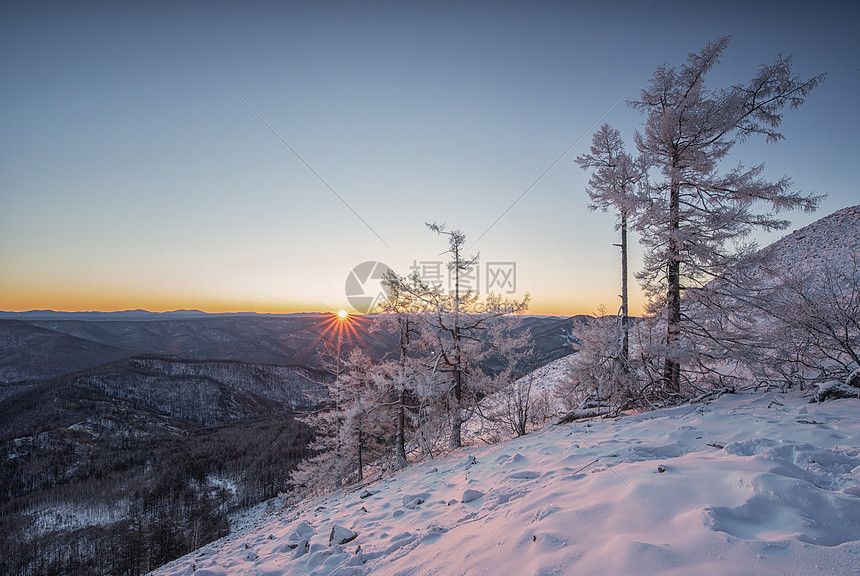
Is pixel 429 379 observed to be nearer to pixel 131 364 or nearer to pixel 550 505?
pixel 550 505

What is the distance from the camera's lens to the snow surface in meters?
1.94

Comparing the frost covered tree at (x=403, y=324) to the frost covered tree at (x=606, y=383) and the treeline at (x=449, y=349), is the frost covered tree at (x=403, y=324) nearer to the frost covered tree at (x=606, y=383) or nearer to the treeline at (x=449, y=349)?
the treeline at (x=449, y=349)

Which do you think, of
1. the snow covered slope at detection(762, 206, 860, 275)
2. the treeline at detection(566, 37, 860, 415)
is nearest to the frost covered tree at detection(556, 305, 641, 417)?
the treeline at detection(566, 37, 860, 415)

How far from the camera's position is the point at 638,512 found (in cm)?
255

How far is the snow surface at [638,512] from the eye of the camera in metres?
1.94

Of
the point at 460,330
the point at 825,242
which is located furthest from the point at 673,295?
the point at 825,242

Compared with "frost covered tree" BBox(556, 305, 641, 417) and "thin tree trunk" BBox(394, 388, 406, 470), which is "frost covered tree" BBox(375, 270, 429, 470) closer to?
"thin tree trunk" BBox(394, 388, 406, 470)

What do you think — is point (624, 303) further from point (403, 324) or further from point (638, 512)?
point (638, 512)

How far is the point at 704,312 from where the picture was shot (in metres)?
8.35

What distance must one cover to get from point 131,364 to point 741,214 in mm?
171082

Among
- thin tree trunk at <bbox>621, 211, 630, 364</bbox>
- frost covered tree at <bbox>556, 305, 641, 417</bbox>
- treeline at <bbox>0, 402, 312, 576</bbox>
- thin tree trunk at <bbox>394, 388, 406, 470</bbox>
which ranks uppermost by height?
thin tree trunk at <bbox>621, 211, 630, 364</bbox>

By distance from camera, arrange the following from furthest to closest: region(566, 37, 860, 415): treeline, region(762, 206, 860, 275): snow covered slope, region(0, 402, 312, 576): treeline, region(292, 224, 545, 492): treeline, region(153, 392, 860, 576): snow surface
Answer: region(0, 402, 312, 576): treeline → region(762, 206, 860, 275): snow covered slope → region(292, 224, 545, 492): treeline → region(566, 37, 860, 415): treeline → region(153, 392, 860, 576): snow surface

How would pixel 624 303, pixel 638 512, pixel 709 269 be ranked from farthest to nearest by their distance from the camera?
pixel 624 303 < pixel 709 269 < pixel 638 512

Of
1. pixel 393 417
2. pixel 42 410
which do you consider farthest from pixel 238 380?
pixel 393 417
